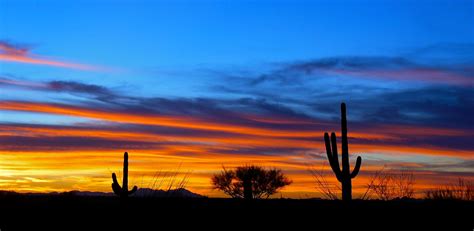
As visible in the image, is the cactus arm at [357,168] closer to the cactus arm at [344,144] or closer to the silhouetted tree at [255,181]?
the cactus arm at [344,144]

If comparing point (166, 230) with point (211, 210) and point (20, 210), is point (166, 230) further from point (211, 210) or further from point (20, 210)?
point (20, 210)

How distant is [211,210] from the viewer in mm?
15633

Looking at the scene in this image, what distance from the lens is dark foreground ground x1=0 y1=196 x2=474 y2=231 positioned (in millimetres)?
13469

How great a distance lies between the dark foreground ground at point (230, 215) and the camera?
1347 centimetres

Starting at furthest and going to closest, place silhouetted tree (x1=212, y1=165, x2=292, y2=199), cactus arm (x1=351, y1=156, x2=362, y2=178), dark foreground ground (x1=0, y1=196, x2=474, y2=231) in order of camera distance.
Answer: silhouetted tree (x1=212, y1=165, x2=292, y2=199), cactus arm (x1=351, y1=156, x2=362, y2=178), dark foreground ground (x1=0, y1=196, x2=474, y2=231)

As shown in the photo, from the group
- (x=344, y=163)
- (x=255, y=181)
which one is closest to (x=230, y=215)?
(x=344, y=163)

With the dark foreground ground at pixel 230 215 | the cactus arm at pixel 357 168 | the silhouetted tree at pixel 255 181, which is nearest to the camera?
the dark foreground ground at pixel 230 215

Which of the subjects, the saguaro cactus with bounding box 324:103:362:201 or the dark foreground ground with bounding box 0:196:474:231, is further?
the saguaro cactus with bounding box 324:103:362:201

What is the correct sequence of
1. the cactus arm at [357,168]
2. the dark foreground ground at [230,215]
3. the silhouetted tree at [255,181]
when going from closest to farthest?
the dark foreground ground at [230,215], the cactus arm at [357,168], the silhouetted tree at [255,181]

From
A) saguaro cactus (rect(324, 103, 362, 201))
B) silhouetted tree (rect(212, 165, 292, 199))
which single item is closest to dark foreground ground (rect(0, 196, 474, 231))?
saguaro cactus (rect(324, 103, 362, 201))

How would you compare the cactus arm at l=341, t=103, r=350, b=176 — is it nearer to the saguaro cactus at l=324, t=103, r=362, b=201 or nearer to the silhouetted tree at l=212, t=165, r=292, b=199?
the saguaro cactus at l=324, t=103, r=362, b=201

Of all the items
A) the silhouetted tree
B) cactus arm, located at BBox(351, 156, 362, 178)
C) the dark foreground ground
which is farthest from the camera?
the silhouetted tree

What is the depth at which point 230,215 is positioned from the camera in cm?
1478

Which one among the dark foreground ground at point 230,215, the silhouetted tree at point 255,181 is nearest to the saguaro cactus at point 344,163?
the dark foreground ground at point 230,215
